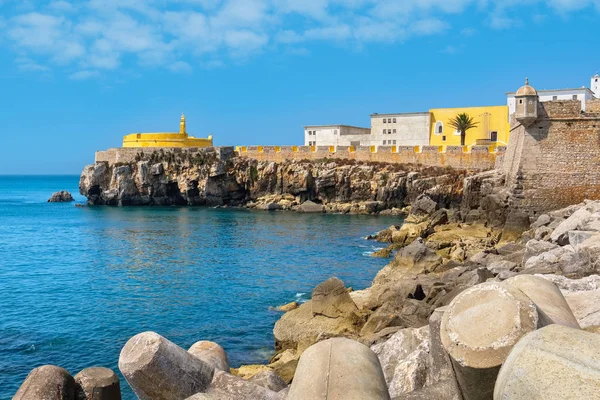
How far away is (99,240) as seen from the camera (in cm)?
3797

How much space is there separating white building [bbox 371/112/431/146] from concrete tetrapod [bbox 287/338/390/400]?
60.2m

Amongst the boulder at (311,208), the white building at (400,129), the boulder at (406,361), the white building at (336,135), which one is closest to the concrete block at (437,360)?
the boulder at (406,361)

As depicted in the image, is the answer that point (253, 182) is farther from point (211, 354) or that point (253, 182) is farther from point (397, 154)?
point (211, 354)

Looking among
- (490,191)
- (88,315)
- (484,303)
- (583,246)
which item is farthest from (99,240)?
(484,303)

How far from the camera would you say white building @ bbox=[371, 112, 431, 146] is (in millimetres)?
63281

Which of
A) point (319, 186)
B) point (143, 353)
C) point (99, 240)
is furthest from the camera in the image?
point (319, 186)

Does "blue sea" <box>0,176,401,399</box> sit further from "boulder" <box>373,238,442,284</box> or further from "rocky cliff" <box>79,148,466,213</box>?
"rocky cliff" <box>79,148,466,213</box>

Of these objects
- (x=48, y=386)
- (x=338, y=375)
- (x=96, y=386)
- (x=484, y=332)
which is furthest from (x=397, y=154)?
(x=338, y=375)

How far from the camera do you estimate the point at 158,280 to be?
24719 mm

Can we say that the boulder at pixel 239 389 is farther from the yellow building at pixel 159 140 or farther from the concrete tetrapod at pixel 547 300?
the yellow building at pixel 159 140

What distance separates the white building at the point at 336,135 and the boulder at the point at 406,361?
195 ft

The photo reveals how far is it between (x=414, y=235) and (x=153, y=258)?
14.2 m

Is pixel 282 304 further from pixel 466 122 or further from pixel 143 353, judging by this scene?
pixel 466 122

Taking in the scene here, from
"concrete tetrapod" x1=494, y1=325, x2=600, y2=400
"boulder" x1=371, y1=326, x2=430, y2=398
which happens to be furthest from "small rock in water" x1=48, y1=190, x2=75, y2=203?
"concrete tetrapod" x1=494, y1=325, x2=600, y2=400
